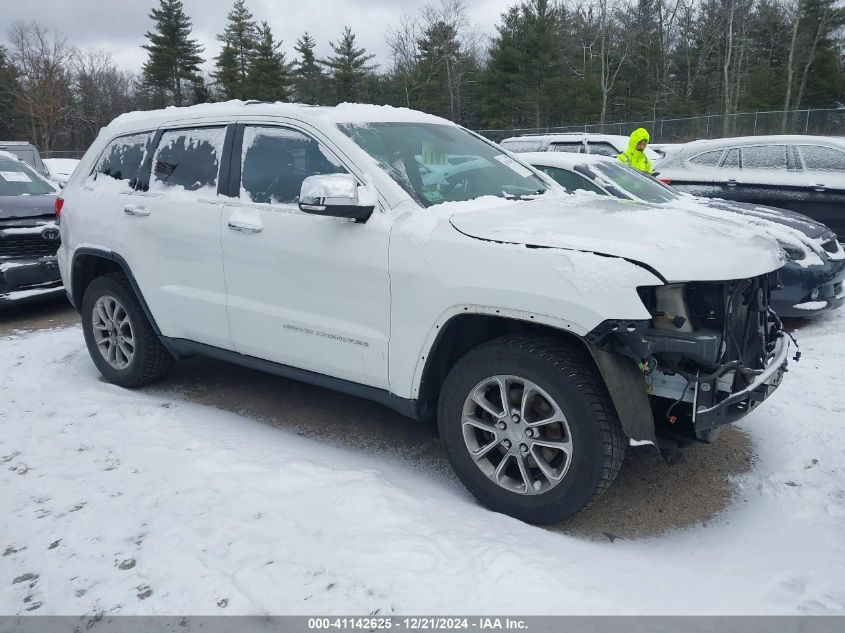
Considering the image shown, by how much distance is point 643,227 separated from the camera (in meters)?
3.10

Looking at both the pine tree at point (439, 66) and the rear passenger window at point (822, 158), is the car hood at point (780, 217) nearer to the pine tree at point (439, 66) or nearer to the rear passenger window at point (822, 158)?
the rear passenger window at point (822, 158)

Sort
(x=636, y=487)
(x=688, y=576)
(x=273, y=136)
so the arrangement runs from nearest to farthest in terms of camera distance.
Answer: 1. (x=688, y=576)
2. (x=636, y=487)
3. (x=273, y=136)

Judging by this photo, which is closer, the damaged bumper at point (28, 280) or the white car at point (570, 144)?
the damaged bumper at point (28, 280)

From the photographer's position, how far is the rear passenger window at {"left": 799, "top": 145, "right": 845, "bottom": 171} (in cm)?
869

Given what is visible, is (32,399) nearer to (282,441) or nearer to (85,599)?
(282,441)

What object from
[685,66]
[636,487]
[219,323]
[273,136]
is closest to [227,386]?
[219,323]

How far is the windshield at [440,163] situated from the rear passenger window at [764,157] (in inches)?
Answer: 249

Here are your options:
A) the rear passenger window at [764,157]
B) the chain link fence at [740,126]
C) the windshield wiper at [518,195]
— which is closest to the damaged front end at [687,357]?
the windshield wiper at [518,195]

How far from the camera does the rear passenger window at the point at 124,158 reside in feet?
15.4

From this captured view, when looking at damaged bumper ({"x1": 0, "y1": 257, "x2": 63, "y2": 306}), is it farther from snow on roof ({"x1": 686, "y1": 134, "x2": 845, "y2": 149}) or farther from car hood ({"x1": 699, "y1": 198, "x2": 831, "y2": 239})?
snow on roof ({"x1": 686, "y1": 134, "x2": 845, "y2": 149})

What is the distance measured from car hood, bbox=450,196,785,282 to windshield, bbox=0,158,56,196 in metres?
6.86

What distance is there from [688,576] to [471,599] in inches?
36.7

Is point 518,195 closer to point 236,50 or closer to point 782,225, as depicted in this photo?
point 782,225
